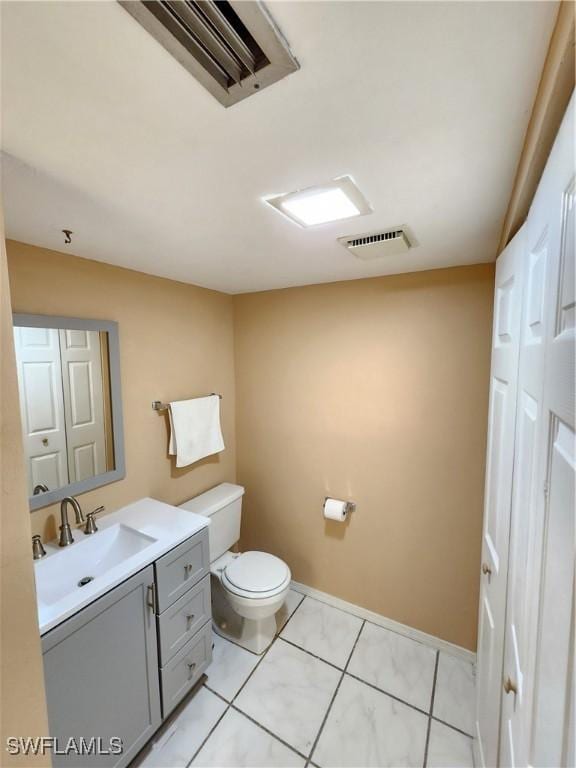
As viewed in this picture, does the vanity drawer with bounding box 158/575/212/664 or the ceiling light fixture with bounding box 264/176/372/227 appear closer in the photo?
the ceiling light fixture with bounding box 264/176/372/227

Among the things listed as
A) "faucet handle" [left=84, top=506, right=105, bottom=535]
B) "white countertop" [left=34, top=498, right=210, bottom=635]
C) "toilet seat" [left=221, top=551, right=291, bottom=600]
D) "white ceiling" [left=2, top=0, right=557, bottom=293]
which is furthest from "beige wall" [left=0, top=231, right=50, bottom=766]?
"toilet seat" [left=221, top=551, right=291, bottom=600]

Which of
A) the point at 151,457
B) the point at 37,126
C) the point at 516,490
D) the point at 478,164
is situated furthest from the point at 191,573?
the point at 478,164

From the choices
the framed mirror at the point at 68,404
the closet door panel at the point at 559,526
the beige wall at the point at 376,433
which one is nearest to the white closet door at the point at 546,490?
the closet door panel at the point at 559,526

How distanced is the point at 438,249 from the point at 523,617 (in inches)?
52.1

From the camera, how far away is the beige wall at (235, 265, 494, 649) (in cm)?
171

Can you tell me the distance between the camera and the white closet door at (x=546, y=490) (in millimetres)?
454

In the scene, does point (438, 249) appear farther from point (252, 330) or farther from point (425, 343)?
point (252, 330)

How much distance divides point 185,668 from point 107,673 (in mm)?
494

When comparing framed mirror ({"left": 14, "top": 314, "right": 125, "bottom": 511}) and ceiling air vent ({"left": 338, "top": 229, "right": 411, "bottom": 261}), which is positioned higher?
ceiling air vent ({"left": 338, "top": 229, "right": 411, "bottom": 261})

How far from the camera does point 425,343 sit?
1.77 metres

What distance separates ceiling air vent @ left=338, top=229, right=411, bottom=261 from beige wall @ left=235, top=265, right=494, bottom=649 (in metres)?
0.50

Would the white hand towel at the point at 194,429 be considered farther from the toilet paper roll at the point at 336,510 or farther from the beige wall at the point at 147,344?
the toilet paper roll at the point at 336,510

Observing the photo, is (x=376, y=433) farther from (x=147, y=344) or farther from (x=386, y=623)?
(x=147, y=344)

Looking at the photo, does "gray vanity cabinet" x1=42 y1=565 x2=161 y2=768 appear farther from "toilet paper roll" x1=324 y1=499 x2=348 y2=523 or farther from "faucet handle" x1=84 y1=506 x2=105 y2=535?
"toilet paper roll" x1=324 y1=499 x2=348 y2=523
